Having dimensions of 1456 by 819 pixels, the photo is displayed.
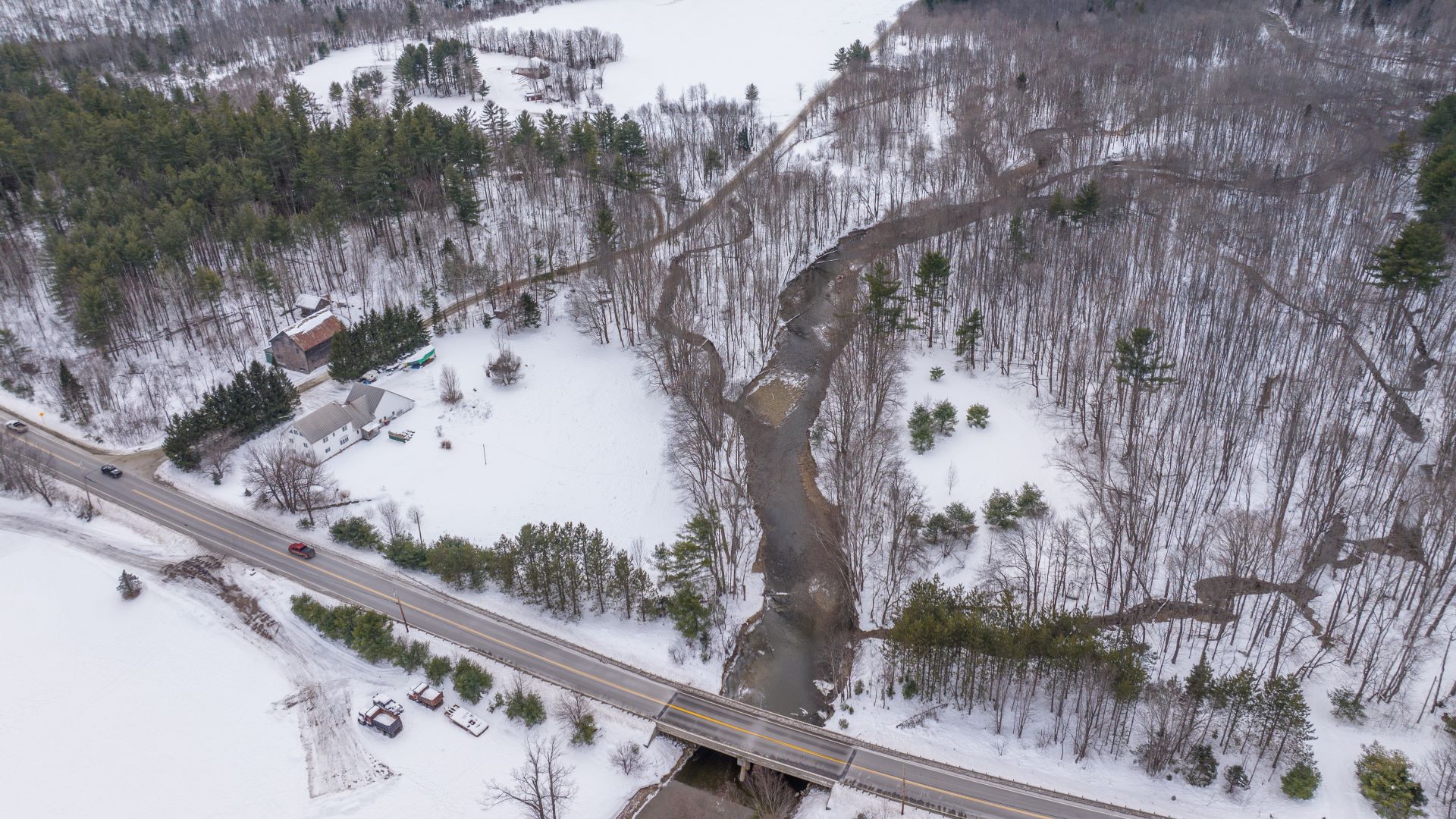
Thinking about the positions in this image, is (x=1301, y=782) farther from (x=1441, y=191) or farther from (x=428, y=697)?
(x=1441, y=191)

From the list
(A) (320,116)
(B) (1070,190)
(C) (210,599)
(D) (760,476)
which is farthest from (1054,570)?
(A) (320,116)

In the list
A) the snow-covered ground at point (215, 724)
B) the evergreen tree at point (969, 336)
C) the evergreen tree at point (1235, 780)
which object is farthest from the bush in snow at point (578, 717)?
the evergreen tree at point (969, 336)

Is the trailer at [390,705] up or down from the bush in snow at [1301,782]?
down

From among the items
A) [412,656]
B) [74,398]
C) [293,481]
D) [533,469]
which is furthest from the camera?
[74,398]

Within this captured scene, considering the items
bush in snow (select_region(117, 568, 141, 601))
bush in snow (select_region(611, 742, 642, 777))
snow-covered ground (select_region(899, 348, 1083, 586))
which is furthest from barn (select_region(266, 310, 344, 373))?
snow-covered ground (select_region(899, 348, 1083, 586))

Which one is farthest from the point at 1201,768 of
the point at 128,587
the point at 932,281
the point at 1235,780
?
the point at 128,587

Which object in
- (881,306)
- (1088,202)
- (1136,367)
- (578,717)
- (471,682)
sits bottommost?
(578,717)

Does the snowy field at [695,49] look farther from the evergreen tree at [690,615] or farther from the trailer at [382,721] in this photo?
the trailer at [382,721]

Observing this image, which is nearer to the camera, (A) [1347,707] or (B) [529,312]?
(A) [1347,707]
